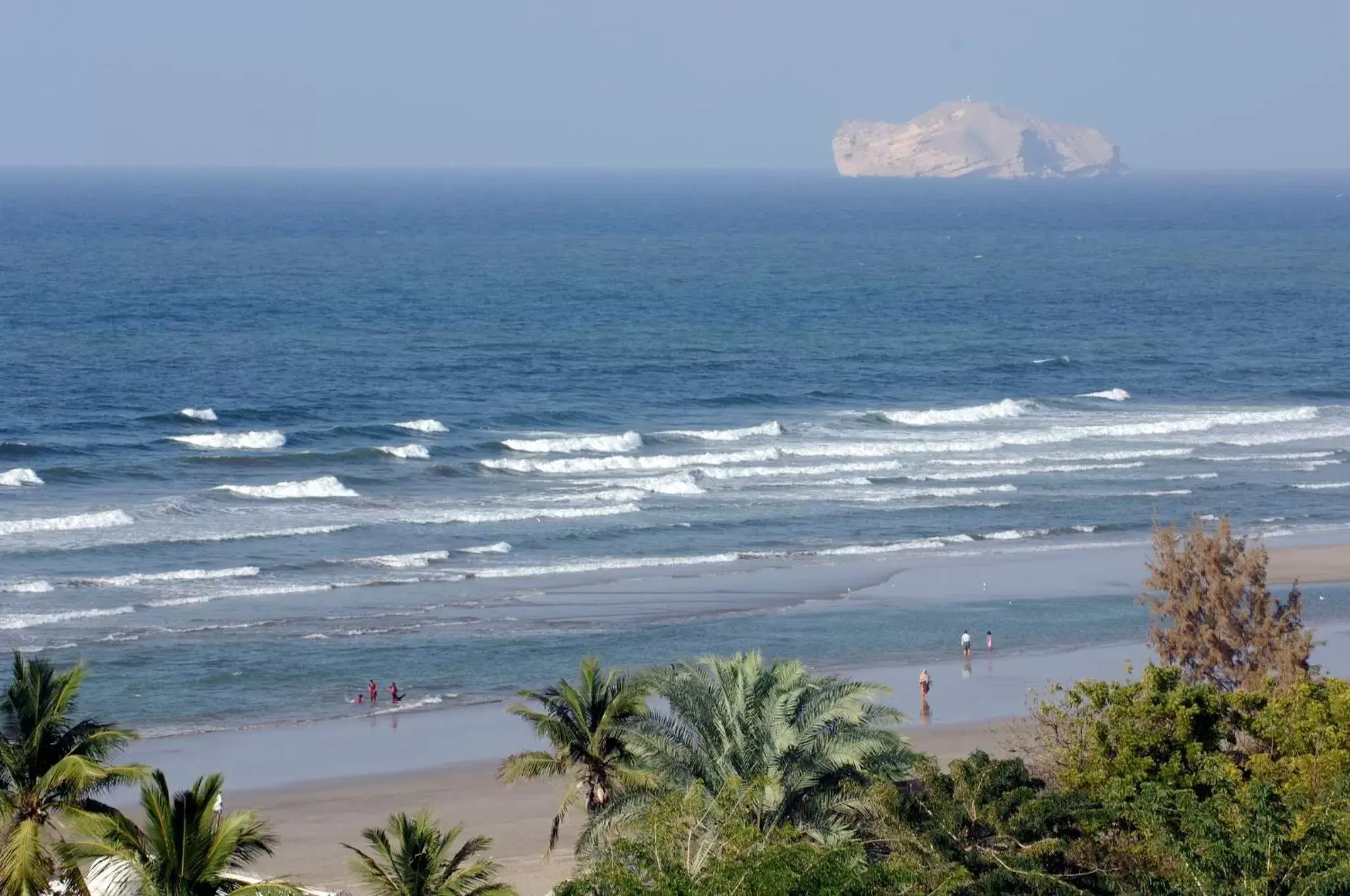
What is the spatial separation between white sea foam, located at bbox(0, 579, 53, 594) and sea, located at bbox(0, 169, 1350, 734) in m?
0.23

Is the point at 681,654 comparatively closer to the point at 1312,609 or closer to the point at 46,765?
the point at 1312,609

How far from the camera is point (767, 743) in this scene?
2083cm

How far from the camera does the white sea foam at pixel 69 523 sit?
47.2 metres

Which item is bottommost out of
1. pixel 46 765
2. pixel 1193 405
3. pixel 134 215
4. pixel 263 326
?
pixel 46 765

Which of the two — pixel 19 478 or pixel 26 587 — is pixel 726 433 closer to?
pixel 19 478

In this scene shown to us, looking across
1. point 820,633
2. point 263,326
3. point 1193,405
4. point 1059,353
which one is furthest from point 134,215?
point 820,633

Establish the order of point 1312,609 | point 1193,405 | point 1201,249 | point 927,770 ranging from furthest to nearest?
1. point 1201,249
2. point 1193,405
3. point 1312,609
4. point 927,770

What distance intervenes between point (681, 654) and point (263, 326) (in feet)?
191

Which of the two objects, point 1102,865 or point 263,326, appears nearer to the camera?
point 1102,865

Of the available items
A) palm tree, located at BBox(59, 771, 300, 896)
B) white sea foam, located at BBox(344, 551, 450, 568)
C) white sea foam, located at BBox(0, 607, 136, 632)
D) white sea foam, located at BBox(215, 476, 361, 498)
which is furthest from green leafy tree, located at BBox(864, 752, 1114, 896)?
white sea foam, located at BBox(215, 476, 361, 498)

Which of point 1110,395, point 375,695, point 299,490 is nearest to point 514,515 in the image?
point 299,490

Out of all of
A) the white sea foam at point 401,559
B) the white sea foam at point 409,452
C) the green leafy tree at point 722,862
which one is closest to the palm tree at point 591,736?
the green leafy tree at point 722,862

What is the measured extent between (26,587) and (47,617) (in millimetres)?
2790

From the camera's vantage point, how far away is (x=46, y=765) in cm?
1593
